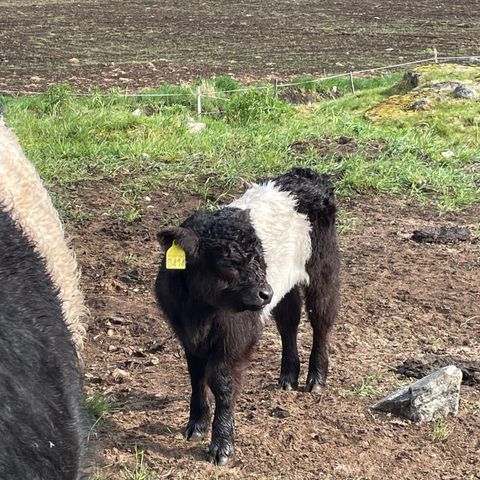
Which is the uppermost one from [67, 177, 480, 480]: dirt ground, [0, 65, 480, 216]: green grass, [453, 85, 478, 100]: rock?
[67, 177, 480, 480]: dirt ground

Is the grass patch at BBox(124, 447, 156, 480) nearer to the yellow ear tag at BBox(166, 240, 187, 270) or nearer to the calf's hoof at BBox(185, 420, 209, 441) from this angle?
the calf's hoof at BBox(185, 420, 209, 441)

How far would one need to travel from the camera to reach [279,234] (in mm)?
5273

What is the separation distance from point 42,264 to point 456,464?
2722 millimetres

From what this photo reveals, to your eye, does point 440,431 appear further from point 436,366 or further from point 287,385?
point 287,385

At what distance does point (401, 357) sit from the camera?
19.0 ft

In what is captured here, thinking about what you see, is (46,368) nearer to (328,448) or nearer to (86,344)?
(328,448)

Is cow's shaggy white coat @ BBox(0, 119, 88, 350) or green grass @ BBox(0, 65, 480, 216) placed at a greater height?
cow's shaggy white coat @ BBox(0, 119, 88, 350)

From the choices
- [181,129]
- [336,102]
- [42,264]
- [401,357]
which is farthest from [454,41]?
[42,264]

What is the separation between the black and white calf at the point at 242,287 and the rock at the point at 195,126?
18.6 feet

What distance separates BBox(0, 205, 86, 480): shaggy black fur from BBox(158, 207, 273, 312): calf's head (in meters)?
2.00

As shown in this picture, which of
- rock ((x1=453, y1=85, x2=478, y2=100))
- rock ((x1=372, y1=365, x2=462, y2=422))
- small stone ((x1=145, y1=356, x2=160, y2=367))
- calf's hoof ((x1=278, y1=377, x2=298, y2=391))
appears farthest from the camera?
rock ((x1=453, y1=85, x2=478, y2=100))

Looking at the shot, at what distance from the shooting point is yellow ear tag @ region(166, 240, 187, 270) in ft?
15.3

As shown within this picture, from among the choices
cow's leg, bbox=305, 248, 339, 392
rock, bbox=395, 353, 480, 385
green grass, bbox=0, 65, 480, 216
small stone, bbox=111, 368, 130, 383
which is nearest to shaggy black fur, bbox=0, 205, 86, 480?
small stone, bbox=111, 368, 130, 383

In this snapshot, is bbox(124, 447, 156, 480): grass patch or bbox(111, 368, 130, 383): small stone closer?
bbox(124, 447, 156, 480): grass patch
